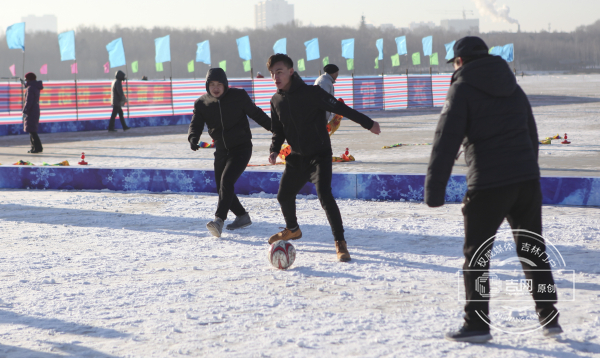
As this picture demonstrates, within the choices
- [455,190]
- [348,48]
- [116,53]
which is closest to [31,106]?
[455,190]

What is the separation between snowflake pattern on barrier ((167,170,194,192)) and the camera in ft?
28.8

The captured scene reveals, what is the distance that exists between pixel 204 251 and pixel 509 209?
2994mm

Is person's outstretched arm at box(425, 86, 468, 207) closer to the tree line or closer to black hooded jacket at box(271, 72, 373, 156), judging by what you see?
black hooded jacket at box(271, 72, 373, 156)

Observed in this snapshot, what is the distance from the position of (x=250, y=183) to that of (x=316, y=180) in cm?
346

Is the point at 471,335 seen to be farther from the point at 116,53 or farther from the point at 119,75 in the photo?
the point at 116,53

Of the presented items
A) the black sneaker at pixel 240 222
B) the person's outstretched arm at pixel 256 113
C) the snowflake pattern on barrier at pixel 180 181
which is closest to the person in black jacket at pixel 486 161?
the person's outstretched arm at pixel 256 113

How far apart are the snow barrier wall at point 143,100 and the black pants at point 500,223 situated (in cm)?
1826

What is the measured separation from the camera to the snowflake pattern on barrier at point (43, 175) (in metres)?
9.24

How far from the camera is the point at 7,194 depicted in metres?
8.87

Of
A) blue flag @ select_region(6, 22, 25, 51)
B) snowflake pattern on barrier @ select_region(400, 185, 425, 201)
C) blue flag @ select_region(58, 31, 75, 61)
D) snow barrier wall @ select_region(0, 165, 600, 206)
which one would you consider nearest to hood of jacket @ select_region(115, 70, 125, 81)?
blue flag @ select_region(6, 22, 25, 51)

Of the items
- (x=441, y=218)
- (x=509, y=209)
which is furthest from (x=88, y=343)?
(x=441, y=218)

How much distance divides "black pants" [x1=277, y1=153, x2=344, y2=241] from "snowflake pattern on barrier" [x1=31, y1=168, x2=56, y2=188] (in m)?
5.09

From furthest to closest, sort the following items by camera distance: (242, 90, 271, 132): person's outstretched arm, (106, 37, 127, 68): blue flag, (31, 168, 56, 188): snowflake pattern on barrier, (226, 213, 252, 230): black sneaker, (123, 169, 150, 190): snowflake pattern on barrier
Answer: (106, 37, 127, 68): blue flag, (31, 168, 56, 188): snowflake pattern on barrier, (123, 169, 150, 190): snowflake pattern on barrier, (226, 213, 252, 230): black sneaker, (242, 90, 271, 132): person's outstretched arm

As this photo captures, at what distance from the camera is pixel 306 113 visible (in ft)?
16.5
